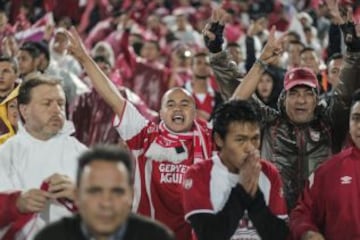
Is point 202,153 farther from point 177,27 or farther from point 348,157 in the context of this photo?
point 177,27

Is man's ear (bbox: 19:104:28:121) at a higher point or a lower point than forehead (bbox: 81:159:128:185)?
higher

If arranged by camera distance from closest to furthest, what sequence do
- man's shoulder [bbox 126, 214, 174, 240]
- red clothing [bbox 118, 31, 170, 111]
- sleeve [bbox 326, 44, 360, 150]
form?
man's shoulder [bbox 126, 214, 174, 240] → sleeve [bbox 326, 44, 360, 150] → red clothing [bbox 118, 31, 170, 111]

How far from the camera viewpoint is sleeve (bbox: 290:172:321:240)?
18.4 feet

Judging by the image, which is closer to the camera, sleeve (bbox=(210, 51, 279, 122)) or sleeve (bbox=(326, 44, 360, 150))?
sleeve (bbox=(326, 44, 360, 150))

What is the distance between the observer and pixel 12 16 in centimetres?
1775

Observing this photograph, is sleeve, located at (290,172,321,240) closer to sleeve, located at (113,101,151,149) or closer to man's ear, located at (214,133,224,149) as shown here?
man's ear, located at (214,133,224,149)

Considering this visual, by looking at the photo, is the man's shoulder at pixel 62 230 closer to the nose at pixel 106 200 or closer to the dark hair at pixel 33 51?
the nose at pixel 106 200

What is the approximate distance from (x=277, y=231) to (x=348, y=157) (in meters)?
0.78

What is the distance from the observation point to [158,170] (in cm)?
680

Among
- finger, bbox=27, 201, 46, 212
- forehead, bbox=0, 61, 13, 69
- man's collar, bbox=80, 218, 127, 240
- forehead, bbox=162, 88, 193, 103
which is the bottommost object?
man's collar, bbox=80, 218, 127, 240

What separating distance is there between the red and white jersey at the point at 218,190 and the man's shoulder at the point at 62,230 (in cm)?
96

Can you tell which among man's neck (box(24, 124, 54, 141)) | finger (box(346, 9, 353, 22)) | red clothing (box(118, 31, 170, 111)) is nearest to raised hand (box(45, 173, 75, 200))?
man's neck (box(24, 124, 54, 141))

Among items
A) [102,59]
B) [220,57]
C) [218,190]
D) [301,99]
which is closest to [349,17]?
[301,99]

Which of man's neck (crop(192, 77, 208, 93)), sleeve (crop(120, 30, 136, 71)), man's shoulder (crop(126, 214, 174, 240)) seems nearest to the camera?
man's shoulder (crop(126, 214, 174, 240))
